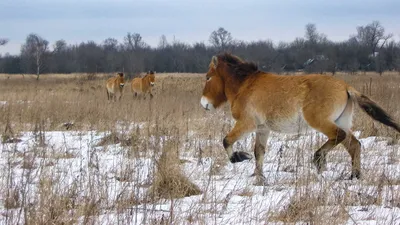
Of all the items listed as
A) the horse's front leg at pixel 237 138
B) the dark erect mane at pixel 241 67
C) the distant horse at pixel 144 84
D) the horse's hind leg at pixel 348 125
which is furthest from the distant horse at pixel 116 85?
the horse's hind leg at pixel 348 125

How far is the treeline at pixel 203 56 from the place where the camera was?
160 ft

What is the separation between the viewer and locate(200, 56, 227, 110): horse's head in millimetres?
8117

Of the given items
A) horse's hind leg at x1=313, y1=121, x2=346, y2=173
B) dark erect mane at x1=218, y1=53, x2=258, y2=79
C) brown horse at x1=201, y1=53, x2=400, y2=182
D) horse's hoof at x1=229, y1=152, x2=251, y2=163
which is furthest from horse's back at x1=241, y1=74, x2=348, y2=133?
horse's hoof at x1=229, y1=152, x2=251, y2=163

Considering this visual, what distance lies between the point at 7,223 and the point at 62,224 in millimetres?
429

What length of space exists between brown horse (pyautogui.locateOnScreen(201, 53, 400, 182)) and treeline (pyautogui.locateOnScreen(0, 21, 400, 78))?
1279 inches

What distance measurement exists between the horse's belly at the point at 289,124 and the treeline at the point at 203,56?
1291 inches

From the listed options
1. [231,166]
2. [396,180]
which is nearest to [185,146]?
[231,166]

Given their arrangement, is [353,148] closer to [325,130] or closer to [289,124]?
[325,130]

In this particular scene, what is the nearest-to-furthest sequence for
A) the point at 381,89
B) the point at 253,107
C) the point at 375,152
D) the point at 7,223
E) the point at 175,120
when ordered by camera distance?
1. the point at 7,223
2. the point at 253,107
3. the point at 375,152
4. the point at 175,120
5. the point at 381,89

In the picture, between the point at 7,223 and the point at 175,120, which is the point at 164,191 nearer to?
the point at 7,223

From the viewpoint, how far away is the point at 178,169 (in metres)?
5.89

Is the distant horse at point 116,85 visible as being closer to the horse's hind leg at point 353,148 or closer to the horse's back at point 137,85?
the horse's back at point 137,85

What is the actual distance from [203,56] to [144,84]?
4144 cm

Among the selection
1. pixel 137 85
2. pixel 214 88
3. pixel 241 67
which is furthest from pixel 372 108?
pixel 137 85
